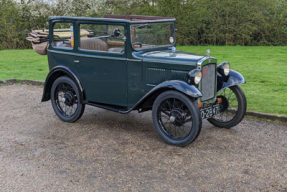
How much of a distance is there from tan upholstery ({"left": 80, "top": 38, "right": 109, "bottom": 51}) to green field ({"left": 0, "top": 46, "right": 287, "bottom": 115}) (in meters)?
2.99

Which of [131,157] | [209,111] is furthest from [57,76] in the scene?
[209,111]

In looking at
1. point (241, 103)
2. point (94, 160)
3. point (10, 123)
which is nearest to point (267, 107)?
point (241, 103)

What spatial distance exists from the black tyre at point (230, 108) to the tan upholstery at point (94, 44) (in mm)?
2156

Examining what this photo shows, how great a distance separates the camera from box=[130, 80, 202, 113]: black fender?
14.8 ft

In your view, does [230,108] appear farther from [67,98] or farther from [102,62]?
[67,98]

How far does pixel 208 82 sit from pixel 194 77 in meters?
0.53

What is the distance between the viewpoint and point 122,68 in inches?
207

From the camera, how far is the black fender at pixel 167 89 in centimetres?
452

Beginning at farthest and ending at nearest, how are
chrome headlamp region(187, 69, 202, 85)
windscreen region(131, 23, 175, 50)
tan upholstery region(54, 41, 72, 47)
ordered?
1. tan upholstery region(54, 41, 72, 47)
2. windscreen region(131, 23, 175, 50)
3. chrome headlamp region(187, 69, 202, 85)

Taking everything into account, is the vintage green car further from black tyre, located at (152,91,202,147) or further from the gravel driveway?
the gravel driveway

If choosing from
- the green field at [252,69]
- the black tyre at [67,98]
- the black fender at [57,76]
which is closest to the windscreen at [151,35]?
the black fender at [57,76]

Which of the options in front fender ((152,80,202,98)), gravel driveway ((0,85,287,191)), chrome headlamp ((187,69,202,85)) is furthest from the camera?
chrome headlamp ((187,69,202,85))

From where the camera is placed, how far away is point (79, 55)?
5664 mm

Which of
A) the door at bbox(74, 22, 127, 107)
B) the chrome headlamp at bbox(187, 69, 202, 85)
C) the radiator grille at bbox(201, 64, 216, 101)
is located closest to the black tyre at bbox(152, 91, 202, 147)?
the chrome headlamp at bbox(187, 69, 202, 85)
